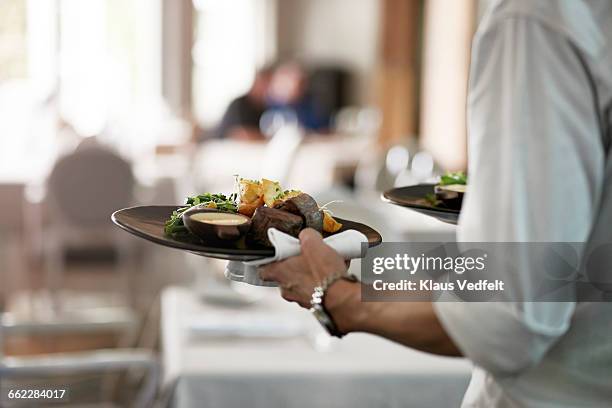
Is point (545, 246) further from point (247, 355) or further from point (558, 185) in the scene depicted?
point (247, 355)

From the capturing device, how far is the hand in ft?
3.09

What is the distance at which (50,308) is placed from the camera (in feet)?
17.2

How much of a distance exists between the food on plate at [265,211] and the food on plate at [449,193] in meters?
0.18

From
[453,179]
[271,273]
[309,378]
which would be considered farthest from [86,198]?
[271,273]

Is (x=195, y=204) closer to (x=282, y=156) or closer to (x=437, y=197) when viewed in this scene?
(x=437, y=197)

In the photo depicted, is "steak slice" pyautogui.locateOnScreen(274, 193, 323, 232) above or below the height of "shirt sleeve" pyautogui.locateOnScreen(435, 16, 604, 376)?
below

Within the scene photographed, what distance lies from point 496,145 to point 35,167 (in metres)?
5.26

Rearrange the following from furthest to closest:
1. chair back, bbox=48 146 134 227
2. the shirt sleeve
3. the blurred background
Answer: chair back, bbox=48 146 134 227, the blurred background, the shirt sleeve

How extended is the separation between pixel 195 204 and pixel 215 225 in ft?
0.45

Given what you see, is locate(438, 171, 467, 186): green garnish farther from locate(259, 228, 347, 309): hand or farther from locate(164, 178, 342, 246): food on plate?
locate(259, 228, 347, 309): hand

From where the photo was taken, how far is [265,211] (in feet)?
3.28

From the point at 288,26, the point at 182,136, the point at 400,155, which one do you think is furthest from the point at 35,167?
the point at 288,26

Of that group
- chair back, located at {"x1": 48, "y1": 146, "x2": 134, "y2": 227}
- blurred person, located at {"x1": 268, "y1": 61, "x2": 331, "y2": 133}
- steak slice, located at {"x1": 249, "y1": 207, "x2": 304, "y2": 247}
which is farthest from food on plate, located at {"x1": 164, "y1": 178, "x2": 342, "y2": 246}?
blurred person, located at {"x1": 268, "y1": 61, "x2": 331, "y2": 133}

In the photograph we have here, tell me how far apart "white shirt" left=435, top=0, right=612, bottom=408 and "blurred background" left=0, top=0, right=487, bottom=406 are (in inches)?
43.4
